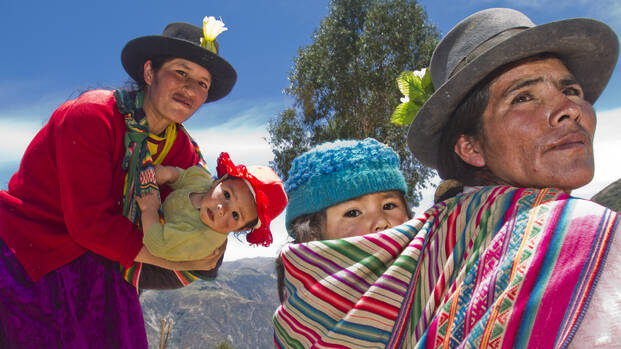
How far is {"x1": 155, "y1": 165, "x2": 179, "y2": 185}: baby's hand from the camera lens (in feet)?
10.1

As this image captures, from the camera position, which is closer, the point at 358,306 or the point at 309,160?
the point at 358,306

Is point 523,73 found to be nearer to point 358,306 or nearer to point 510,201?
point 510,201

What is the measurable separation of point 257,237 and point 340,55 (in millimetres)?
12285

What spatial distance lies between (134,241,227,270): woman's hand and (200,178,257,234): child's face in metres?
0.19

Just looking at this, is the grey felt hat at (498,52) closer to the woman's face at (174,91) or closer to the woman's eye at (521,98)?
the woman's eye at (521,98)

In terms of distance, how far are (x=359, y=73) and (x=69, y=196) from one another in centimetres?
1234

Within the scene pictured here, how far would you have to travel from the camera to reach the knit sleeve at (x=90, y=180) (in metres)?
2.57

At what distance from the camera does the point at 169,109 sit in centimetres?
304

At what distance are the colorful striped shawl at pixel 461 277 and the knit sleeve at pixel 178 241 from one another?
3.18ft

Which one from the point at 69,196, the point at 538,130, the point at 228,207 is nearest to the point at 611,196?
the point at 538,130

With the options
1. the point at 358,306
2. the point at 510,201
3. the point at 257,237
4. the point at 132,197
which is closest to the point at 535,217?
the point at 510,201

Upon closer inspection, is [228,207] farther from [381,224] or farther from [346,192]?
[381,224]

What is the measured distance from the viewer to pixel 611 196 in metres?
5.69

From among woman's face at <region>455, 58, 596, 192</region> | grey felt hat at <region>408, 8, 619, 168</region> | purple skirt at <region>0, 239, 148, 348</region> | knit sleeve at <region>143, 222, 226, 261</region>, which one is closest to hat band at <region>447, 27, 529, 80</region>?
grey felt hat at <region>408, 8, 619, 168</region>
